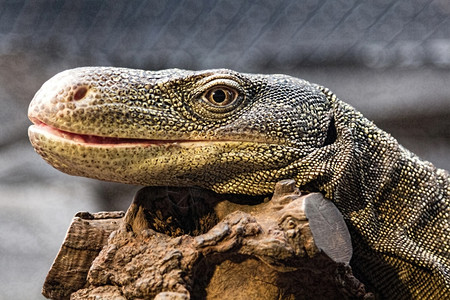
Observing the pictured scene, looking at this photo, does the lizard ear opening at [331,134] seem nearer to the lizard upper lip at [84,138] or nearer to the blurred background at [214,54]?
the lizard upper lip at [84,138]

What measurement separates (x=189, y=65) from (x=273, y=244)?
1622mm

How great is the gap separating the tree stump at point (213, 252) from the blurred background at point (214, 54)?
123 centimetres

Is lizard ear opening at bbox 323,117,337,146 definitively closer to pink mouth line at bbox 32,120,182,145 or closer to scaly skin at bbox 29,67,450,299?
scaly skin at bbox 29,67,450,299

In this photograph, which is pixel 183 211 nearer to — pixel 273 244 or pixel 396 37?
pixel 273 244

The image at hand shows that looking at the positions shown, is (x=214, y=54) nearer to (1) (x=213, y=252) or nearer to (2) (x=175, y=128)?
(2) (x=175, y=128)

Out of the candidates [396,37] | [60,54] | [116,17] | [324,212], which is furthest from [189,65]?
[324,212]

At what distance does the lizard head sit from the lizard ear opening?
5cm

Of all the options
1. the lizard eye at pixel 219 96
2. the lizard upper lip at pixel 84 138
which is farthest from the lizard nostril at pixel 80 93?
the lizard eye at pixel 219 96

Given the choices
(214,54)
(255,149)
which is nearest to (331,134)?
(255,149)

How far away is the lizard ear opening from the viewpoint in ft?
6.49

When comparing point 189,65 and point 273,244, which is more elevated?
point 189,65

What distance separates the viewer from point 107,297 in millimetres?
1750

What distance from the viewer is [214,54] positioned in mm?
2965

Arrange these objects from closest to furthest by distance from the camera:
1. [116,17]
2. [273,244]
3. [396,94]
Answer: [273,244]
[116,17]
[396,94]
